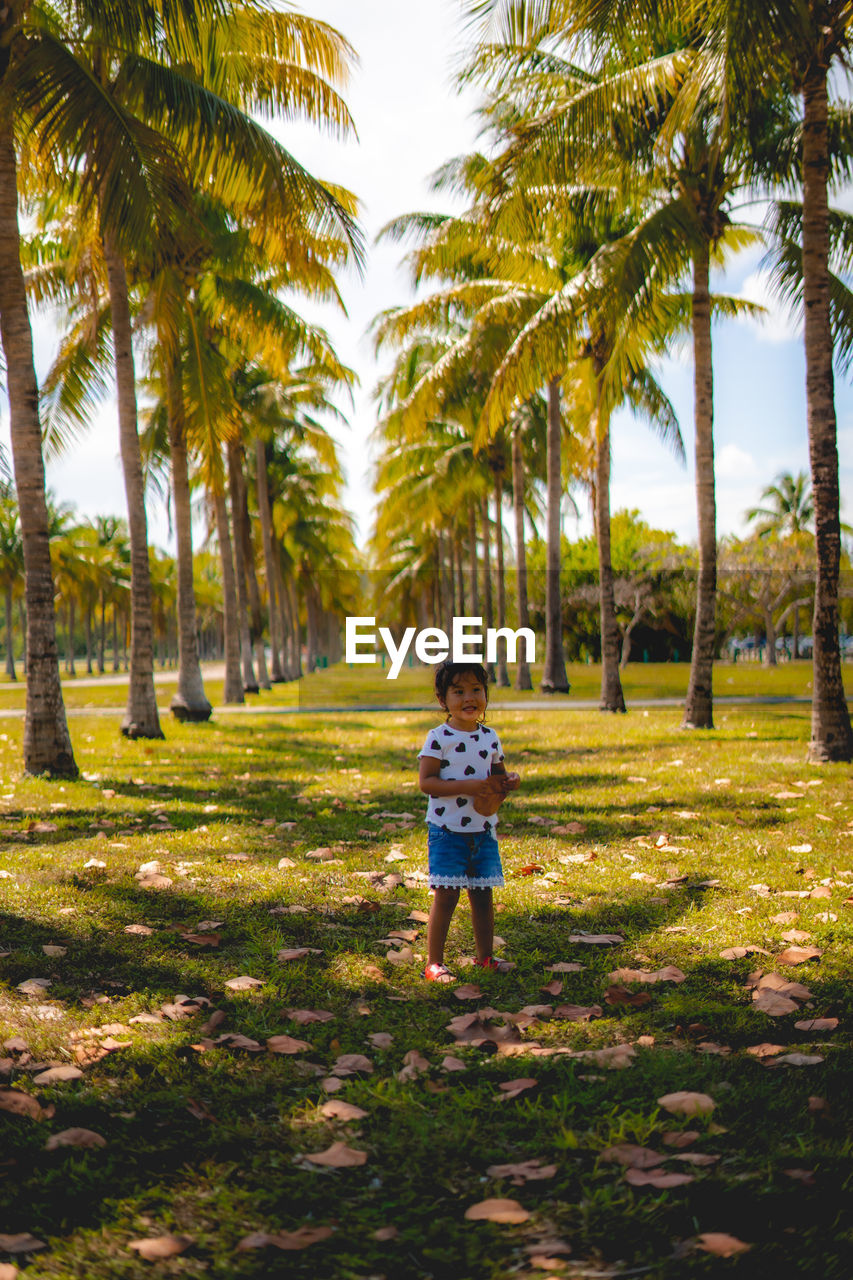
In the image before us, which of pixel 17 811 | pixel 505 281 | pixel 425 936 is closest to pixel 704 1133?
pixel 425 936

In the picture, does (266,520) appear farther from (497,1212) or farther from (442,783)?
(497,1212)

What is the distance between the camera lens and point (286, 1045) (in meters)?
3.54

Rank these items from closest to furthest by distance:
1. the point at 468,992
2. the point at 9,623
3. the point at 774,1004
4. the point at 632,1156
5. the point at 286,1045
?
1. the point at 632,1156
2. the point at 286,1045
3. the point at 774,1004
4. the point at 468,992
5. the point at 9,623

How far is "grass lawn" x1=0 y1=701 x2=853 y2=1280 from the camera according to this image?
2.42 metres

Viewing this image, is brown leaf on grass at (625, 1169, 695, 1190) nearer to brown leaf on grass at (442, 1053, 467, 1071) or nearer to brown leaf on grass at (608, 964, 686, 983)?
brown leaf on grass at (442, 1053, 467, 1071)

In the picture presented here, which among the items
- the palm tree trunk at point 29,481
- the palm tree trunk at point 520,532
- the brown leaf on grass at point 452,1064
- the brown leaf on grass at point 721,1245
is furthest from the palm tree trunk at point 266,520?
the brown leaf on grass at point 721,1245

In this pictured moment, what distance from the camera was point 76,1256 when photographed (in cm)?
234

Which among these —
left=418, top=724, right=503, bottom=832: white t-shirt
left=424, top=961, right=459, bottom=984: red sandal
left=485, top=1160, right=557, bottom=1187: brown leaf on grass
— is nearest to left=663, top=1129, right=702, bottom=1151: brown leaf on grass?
left=485, top=1160, right=557, bottom=1187: brown leaf on grass

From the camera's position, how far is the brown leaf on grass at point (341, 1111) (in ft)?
9.86

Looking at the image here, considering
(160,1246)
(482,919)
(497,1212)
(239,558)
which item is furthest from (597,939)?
(239,558)

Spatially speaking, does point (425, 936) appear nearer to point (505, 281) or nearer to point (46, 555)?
point (46, 555)

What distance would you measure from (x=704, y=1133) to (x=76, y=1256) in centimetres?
165

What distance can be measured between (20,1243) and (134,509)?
12794 millimetres

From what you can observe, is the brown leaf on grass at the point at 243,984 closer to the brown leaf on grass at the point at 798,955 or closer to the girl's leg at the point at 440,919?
the girl's leg at the point at 440,919
